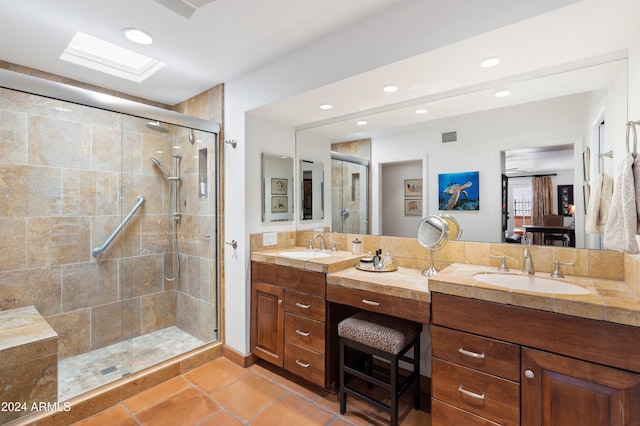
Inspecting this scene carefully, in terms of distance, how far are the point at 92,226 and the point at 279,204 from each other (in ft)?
5.60

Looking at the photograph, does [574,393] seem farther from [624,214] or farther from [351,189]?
[351,189]

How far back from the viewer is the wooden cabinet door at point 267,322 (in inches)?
91.0

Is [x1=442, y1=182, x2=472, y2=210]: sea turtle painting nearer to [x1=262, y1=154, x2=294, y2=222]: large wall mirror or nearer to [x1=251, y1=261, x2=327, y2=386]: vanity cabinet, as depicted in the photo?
[x1=251, y1=261, x2=327, y2=386]: vanity cabinet

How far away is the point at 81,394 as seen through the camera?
1.99m

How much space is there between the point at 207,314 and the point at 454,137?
2645 millimetres

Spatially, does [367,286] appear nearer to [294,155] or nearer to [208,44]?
[294,155]

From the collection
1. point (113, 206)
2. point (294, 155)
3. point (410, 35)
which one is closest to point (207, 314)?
point (113, 206)

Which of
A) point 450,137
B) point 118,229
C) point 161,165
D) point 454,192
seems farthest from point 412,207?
point 118,229

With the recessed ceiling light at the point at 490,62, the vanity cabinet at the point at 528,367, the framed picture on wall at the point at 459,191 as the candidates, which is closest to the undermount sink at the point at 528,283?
the vanity cabinet at the point at 528,367

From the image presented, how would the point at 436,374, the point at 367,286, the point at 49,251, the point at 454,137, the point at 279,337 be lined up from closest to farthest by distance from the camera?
the point at 436,374
the point at 367,286
the point at 454,137
the point at 279,337
the point at 49,251

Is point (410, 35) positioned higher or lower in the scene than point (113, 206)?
higher

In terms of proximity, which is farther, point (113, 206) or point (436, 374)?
point (113, 206)

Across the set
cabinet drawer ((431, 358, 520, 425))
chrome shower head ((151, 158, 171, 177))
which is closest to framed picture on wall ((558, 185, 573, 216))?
cabinet drawer ((431, 358, 520, 425))

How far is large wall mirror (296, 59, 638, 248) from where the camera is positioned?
168cm
